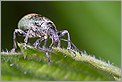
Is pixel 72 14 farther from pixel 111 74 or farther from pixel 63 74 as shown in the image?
pixel 111 74

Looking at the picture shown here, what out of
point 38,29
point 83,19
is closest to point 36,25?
point 38,29

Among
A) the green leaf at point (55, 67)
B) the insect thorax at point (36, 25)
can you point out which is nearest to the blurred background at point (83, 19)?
the insect thorax at point (36, 25)

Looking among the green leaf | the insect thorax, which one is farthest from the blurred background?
the green leaf

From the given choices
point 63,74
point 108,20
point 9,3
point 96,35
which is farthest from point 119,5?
point 63,74

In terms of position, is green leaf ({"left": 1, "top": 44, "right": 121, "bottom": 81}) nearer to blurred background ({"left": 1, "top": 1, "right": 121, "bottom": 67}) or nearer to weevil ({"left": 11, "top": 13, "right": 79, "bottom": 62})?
weevil ({"left": 11, "top": 13, "right": 79, "bottom": 62})

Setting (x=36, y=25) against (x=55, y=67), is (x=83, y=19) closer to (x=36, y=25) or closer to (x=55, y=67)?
(x=36, y=25)
